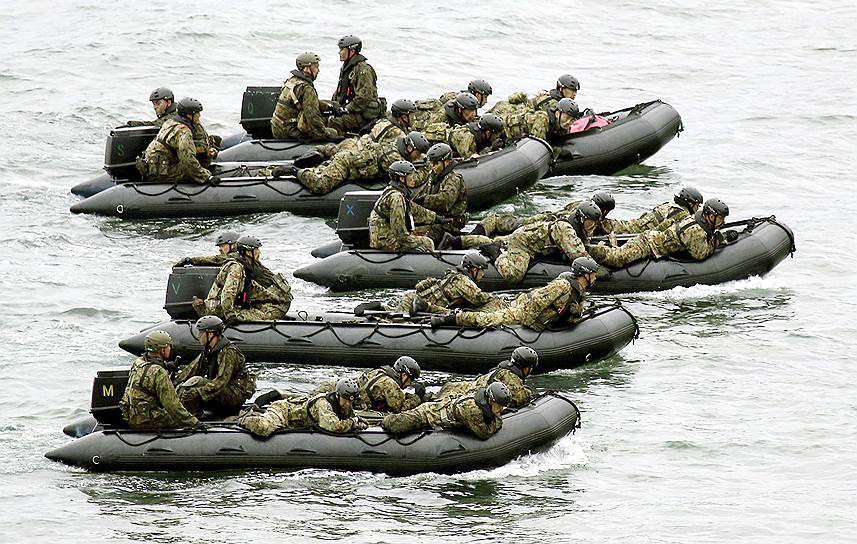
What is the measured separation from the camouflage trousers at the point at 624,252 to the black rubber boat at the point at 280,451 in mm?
5489

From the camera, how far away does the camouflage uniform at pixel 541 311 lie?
1884 cm

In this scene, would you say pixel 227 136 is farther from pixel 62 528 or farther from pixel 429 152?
pixel 62 528

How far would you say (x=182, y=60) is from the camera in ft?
114

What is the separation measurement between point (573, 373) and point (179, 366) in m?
4.72

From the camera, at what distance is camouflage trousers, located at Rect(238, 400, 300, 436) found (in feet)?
53.5

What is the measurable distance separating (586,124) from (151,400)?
38.2 ft

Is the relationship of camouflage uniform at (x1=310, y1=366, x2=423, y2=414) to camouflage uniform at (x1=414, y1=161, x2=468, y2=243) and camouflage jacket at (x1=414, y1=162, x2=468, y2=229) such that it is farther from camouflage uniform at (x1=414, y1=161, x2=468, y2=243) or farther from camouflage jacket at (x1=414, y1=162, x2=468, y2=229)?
camouflage jacket at (x1=414, y1=162, x2=468, y2=229)

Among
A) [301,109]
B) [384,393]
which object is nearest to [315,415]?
[384,393]

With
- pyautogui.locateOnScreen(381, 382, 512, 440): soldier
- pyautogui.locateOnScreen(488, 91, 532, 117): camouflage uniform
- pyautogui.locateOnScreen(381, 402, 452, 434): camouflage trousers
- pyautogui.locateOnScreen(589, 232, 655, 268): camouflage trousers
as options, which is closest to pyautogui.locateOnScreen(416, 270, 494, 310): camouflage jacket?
pyautogui.locateOnScreen(589, 232, 655, 268): camouflage trousers

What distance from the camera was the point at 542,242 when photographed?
834 inches

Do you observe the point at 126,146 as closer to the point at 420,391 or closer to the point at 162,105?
the point at 162,105

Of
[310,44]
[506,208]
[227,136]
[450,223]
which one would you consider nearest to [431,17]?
[310,44]

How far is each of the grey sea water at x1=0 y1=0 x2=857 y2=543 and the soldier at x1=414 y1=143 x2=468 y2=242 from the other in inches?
76.1

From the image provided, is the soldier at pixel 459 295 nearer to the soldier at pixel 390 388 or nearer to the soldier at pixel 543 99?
the soldier at pixel 390 388
